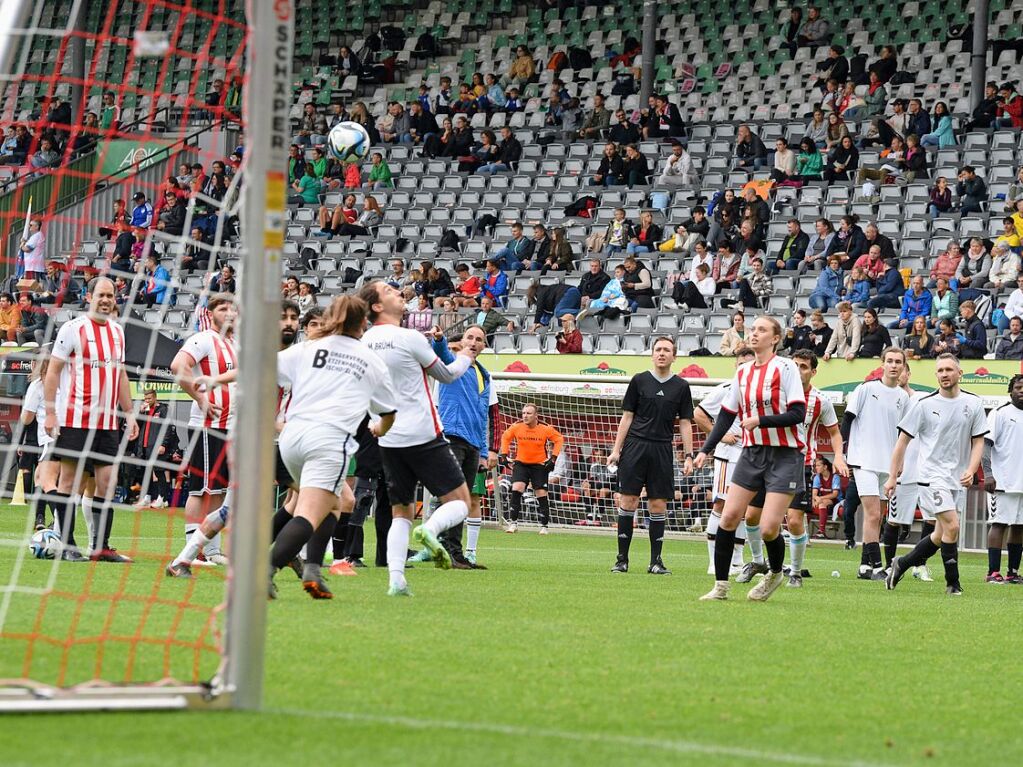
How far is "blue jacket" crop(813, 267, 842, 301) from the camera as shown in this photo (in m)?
23.4

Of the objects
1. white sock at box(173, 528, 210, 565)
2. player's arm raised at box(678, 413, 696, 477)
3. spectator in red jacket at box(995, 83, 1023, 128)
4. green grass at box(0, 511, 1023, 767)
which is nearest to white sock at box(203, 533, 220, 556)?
green grass at box(0, 511, 1023, 767)

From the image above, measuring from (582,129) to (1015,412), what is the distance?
17401 mm

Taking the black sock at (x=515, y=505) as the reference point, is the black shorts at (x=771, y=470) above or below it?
above

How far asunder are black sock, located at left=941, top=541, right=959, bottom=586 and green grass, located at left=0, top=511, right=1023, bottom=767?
1.32 metres

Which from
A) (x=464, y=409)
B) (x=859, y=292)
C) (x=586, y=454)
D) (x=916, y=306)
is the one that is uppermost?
(x=859, y=292)

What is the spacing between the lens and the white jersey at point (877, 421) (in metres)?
15.4

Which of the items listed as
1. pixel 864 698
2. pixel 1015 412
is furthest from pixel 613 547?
pixel 864 698

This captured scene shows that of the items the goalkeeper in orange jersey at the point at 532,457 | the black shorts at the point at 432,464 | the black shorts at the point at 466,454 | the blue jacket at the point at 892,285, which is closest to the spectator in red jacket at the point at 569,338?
the goalkeeper in orange jersey at the point at 532,457

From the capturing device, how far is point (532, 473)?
2298 centimetres

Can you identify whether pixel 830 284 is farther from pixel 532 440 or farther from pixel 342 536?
pixel 342 536

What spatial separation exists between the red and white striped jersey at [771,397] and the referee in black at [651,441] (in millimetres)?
3226

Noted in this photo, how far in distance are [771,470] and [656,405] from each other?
3473 millimetres

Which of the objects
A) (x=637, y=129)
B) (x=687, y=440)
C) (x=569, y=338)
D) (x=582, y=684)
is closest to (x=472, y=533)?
(x=687, y=440)

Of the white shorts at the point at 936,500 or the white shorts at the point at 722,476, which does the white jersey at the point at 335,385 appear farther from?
the white shorts at the point at 722,476
